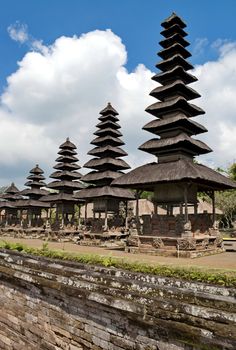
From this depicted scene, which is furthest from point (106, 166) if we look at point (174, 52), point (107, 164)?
point (174, 52)

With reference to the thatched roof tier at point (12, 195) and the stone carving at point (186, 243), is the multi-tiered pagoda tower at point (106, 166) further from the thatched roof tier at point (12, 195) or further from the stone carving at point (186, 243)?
the thatched roof tier at point (12, 195)

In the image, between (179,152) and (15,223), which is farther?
(15,223)

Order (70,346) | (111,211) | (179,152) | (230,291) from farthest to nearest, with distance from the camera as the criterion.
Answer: (111,211)
(179,152)
(70,346)
(230,291)

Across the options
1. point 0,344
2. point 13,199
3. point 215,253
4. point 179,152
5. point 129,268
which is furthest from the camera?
point 13,199

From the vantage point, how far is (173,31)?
68.8 ft

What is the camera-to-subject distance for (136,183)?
17484 millimetres

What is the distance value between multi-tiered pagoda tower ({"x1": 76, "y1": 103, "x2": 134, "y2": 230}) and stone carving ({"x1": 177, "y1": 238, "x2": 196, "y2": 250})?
921cm

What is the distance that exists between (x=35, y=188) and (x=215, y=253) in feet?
92.2

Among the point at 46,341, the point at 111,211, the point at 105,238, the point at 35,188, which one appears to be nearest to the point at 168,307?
the point at 46,341

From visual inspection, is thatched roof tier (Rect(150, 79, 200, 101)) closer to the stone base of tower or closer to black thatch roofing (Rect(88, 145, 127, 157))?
black thatch roofing (Rect(88, 145, 127, 157))

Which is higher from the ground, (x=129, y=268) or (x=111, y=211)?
(x=111, y=211)

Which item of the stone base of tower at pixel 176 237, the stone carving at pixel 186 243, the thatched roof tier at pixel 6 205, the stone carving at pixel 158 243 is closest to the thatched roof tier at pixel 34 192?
the thatched roof tier at pixel 6 205

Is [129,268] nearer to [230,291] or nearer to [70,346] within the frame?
[70,346]

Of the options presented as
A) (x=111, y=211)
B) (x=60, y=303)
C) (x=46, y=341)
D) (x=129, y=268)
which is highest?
(x=111, y=211)
